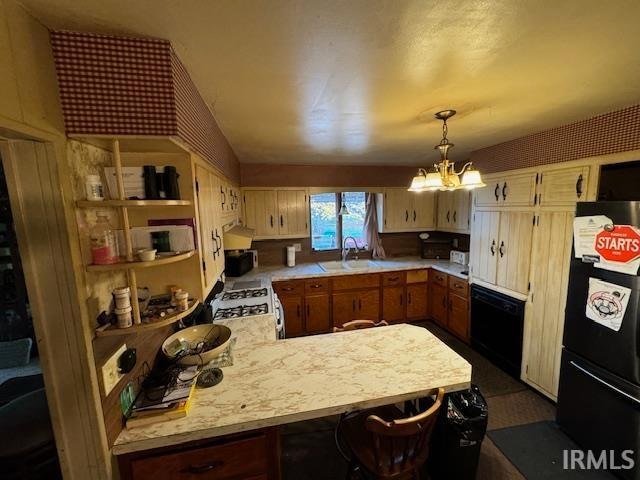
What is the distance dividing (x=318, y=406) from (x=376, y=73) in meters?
1.51

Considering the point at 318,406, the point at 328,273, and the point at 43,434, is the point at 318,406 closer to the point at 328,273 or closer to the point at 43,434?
the point at 43,434

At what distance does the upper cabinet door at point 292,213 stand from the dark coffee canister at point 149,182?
259cm

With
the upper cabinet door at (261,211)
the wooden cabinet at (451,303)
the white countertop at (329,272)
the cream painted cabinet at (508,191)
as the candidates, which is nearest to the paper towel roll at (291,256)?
the white countertop at (329,272)

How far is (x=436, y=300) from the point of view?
370 centimetres

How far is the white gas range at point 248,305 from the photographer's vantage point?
2.21 m

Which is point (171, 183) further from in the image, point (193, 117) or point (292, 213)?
point (292, 213)

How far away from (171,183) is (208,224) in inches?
18.7

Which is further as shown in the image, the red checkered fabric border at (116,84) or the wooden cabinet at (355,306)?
the wooden cabinet at (355,306)

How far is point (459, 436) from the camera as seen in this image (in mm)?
1524

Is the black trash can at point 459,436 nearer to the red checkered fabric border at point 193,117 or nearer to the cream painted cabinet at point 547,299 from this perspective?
the cream painted cabinet at point 547,299

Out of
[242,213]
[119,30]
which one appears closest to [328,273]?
[242,213]

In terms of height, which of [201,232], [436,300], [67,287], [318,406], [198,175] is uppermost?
[198,175]

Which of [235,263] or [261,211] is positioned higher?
[261,211]
